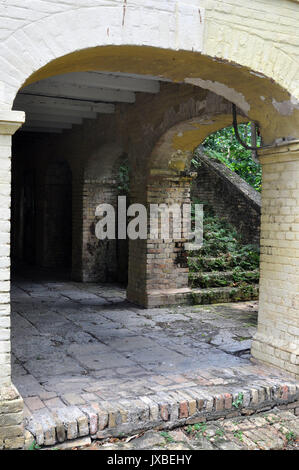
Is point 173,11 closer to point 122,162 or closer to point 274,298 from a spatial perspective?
point 274,298

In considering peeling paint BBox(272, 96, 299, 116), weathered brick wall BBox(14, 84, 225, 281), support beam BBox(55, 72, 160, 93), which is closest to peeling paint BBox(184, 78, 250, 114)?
peeling paint BBox(272, 96, 299, 116)

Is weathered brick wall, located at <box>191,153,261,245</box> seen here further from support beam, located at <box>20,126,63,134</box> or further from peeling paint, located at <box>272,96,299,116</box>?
peeling paint, located at <box>272,96,299,116</box>

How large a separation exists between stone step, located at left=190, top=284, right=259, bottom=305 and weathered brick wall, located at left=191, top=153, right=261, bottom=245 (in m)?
1.61

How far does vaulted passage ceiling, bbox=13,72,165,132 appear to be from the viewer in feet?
21.4

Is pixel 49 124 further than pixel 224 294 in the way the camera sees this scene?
Yes

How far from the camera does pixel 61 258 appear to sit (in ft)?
42.7

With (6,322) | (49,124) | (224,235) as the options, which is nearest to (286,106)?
(6,322)

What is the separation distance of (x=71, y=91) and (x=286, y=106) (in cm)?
351

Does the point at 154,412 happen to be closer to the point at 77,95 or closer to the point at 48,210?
the point at 77,95

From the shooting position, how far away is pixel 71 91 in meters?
7.20

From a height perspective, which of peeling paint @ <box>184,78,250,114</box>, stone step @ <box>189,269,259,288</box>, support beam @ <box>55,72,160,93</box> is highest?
support beam @ <box>55,72,160,93</box>
